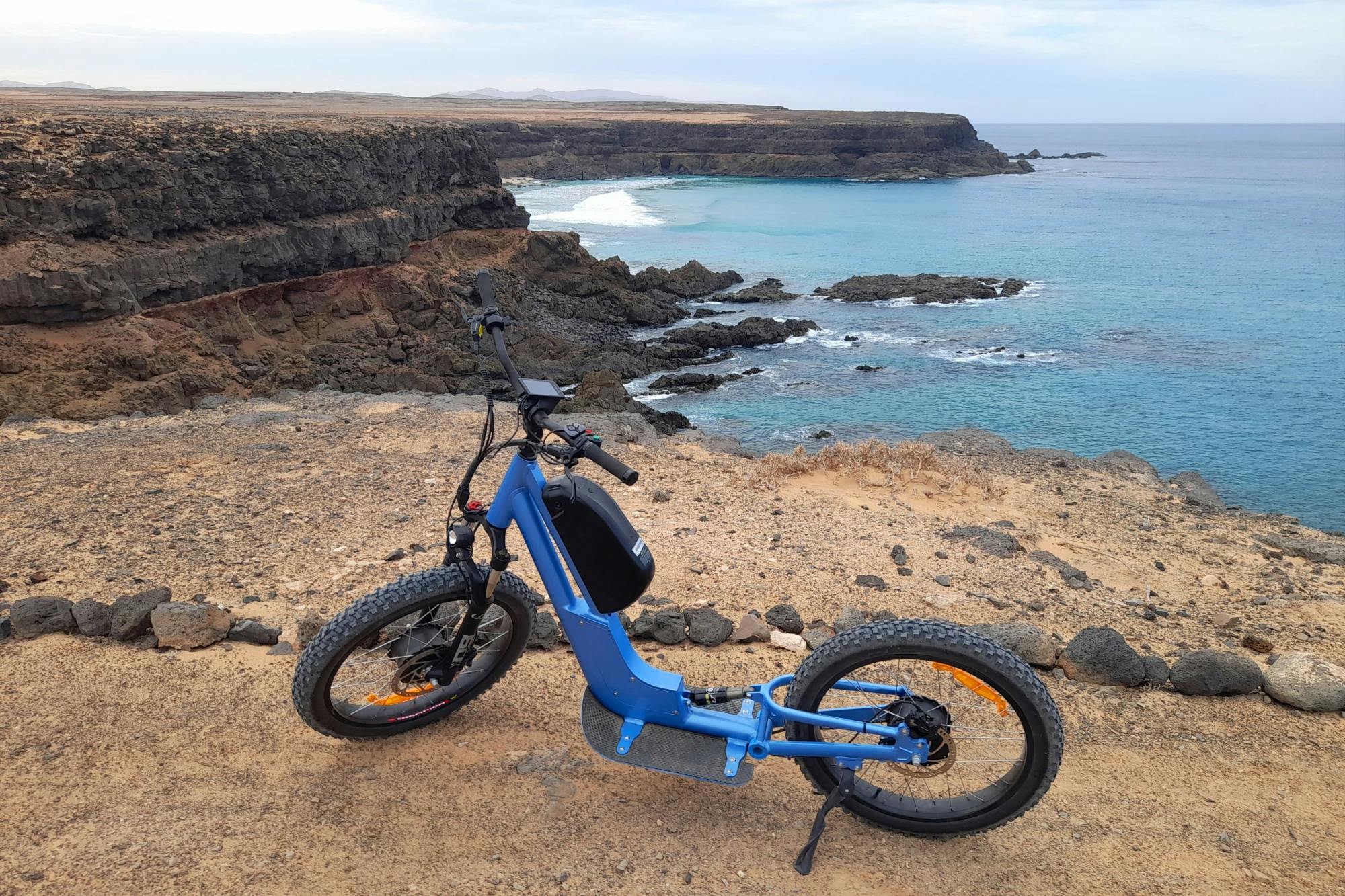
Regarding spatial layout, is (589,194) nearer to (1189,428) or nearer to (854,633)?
(1189,428)

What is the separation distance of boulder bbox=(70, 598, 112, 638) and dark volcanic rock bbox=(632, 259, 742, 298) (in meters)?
29.8

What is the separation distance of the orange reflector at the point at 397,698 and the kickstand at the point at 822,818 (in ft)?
6.47

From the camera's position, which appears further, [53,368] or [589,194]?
[589,194]

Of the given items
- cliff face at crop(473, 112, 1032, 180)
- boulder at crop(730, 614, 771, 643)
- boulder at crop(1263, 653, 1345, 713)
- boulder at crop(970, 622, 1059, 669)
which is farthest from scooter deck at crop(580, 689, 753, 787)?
cliff face at crop(473, 112, 1032, 180)

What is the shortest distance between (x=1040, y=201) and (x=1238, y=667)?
80.7m

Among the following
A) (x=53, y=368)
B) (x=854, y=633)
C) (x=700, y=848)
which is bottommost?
(x=53, y=368)

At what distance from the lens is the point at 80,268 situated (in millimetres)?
16609

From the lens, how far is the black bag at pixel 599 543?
3.74 metres

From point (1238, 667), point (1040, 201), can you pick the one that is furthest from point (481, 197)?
point (1040, 201)

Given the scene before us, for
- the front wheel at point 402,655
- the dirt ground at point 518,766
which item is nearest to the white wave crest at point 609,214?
the dirt ground at point 518,766

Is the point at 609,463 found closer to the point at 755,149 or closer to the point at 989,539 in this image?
the point at 989,539

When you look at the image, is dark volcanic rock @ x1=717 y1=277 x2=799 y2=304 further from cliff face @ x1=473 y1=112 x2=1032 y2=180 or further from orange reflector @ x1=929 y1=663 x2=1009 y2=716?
cliff face @ x1=473 y1=112 x2=1032 y2=180

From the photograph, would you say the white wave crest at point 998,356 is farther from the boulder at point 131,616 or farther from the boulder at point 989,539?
the boulder at point 131,616

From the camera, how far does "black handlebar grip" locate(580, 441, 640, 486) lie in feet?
10.7
